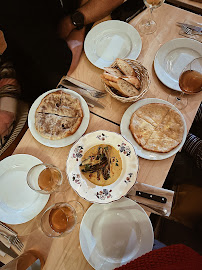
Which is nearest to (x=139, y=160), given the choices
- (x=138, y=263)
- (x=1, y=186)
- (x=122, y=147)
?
(x=122, y=147)

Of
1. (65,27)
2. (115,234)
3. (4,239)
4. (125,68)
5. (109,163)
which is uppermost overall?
(65,27)

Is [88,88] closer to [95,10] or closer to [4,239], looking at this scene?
[95,10]

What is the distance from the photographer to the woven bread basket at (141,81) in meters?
1.24

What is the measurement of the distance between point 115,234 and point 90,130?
1.64 feet

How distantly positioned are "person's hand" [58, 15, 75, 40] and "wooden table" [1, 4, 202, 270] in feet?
0.96

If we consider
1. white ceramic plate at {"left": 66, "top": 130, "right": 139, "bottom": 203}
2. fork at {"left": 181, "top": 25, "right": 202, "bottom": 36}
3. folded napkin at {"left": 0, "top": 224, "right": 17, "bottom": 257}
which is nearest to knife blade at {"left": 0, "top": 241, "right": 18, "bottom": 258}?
folded napkin at {"left": 0, "top": 224, "right": 17, "bottom": 257}

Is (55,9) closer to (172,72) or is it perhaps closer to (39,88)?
(39,88)

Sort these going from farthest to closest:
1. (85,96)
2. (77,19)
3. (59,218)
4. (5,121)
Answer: (5,121) < (77,19) < (85,96) < (59,218)

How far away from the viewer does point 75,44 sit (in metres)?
1.52

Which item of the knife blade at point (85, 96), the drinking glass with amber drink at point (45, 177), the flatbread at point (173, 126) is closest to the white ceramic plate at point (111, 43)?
the knife blade at point (85, 96)

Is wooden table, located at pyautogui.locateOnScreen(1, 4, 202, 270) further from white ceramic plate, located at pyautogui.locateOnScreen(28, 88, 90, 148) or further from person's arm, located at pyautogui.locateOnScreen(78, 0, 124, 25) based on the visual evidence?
person's arm, located at pyautogui.locateOnScreen(78, 0, 124, 25)

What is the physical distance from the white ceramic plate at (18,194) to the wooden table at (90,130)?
0.04 metres

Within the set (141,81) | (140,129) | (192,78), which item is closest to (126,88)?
(141,81)

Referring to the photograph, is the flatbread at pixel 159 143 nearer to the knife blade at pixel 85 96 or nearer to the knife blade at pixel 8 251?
the knife blade at pixel 85 96
